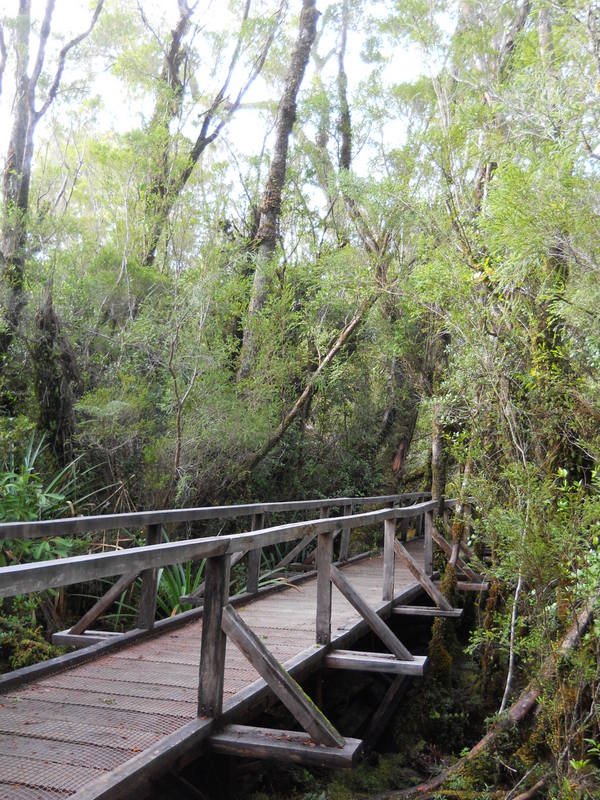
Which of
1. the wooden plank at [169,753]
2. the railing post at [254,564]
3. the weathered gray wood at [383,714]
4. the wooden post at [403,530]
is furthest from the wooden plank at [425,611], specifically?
the wooden post at [403,530]

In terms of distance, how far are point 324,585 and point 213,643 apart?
1639mm

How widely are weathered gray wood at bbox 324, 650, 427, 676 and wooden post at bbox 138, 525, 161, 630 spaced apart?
1.35 metres

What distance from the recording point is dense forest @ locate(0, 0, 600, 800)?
18.5 feet

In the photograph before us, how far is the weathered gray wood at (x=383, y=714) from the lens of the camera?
6.62 meters

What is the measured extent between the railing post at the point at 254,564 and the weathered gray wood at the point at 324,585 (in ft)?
5.96

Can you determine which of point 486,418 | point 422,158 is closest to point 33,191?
point 422,158

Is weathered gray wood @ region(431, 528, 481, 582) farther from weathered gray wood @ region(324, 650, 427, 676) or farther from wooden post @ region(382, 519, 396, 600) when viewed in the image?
weathered gray wood @ region(324, 650, 427, 676)

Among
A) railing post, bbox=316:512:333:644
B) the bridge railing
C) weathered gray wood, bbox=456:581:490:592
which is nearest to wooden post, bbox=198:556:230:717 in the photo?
the bridge railing

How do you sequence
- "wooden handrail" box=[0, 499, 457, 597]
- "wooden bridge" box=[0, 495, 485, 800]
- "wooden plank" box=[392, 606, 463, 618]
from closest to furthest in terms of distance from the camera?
1. "wooden handrail" box=[0, 499, 457, 597]
2. "wooden bridge" box=[0, 495, 485, 800]
3. "wooden plank" box=[392, 606, 463, 618]

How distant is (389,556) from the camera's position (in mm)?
6977

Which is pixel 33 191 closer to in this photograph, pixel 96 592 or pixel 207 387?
pixel 207 387

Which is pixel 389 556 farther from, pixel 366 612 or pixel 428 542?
pixel 428 542

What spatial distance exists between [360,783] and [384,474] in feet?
24.8

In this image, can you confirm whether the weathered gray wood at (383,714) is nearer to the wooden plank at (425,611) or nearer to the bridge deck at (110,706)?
the wooden plank at (425,611)
